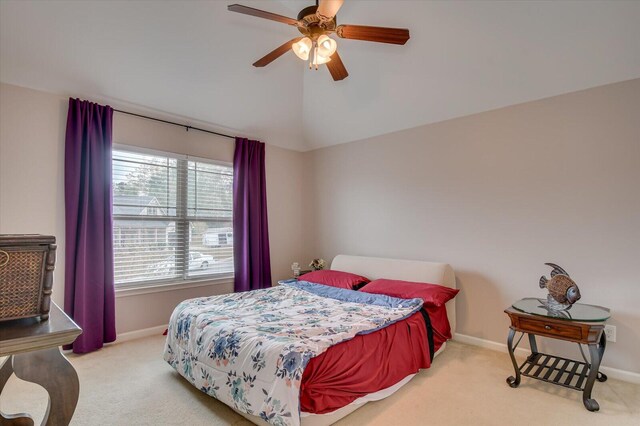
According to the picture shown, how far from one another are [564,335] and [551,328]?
9 centimetres

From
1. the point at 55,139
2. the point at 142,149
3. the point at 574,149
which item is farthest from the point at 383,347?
the point at 55,139

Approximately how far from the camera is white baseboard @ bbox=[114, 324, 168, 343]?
3621mm

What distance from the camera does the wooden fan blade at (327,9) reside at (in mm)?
1971

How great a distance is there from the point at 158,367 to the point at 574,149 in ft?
14.3

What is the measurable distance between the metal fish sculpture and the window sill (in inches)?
146

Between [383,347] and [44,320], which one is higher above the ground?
[44,320]

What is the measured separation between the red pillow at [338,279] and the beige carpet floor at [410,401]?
1234 mm

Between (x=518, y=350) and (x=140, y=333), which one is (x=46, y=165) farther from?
(x=518, y=350)

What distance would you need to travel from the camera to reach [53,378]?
1087 mm

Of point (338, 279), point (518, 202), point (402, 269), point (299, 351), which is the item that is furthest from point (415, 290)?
point (299, 351)

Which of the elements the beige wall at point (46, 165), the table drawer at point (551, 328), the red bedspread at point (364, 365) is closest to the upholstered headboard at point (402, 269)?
the red bedspread at point (364, 365)

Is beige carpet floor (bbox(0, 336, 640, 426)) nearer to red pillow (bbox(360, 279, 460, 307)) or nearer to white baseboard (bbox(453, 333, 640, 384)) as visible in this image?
white baseboard (bbox(453, 333, 640, 384))

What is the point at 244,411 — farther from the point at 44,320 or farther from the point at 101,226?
the point at 101,226

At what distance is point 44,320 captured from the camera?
1.06 metres
